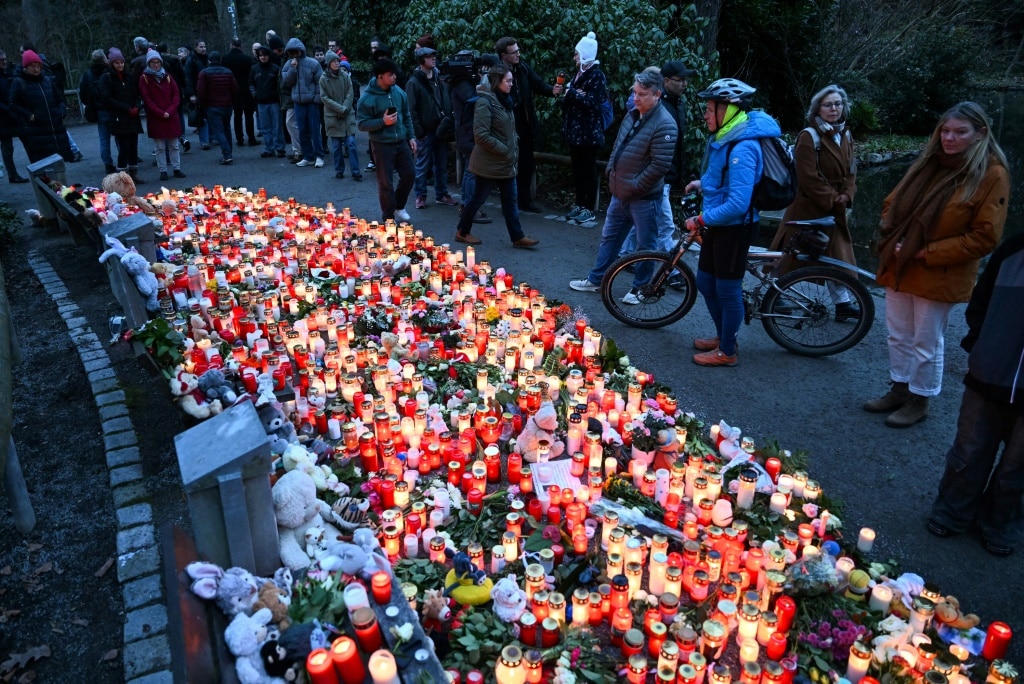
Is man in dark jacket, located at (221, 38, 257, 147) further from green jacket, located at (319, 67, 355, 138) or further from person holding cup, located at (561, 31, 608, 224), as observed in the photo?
person holding cup, located at (561, 31, 608, 224)

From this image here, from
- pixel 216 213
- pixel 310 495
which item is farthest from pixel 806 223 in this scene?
pixel 216 213

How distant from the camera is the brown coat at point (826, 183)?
5.88m

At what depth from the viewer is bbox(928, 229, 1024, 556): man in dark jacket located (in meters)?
3.44

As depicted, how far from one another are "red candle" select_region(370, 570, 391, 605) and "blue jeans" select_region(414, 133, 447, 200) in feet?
26.4

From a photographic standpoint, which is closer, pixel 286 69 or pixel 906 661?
pixel 906 661

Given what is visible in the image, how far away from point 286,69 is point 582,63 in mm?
6025

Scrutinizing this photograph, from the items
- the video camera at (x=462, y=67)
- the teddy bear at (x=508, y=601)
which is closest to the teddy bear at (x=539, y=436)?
the teddy bear at (x=508, y=601)

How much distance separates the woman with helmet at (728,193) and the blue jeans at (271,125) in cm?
1034

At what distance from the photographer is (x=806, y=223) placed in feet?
19.3

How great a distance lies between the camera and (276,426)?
3.99 metres

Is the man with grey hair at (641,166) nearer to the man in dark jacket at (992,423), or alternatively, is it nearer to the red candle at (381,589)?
the man in dark jacket at (992,423)

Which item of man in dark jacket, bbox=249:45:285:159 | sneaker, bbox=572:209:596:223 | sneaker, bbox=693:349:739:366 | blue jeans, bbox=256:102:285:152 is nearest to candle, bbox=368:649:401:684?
sneaker, bbox=693:349:739:366

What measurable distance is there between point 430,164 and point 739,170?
6.34 metres

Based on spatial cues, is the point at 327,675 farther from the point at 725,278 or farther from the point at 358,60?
the point at 358,60
